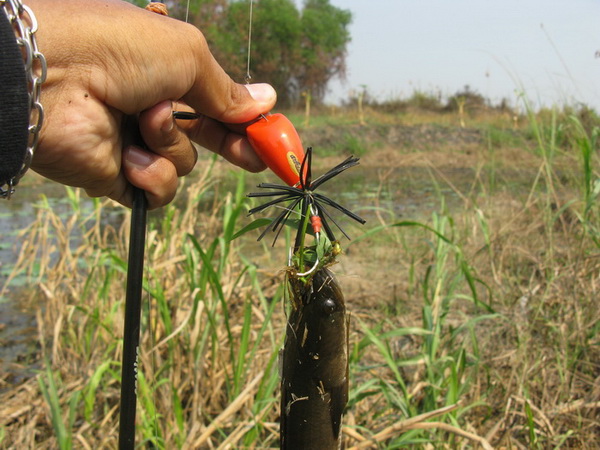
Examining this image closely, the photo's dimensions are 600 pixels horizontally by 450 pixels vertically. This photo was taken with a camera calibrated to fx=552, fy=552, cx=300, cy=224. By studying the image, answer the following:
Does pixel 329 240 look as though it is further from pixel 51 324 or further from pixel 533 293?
pixel 51 324

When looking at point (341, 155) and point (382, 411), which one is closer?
point (382, 411)

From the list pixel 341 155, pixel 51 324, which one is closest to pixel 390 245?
pixel 51 324

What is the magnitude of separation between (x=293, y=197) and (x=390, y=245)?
16.3 ft

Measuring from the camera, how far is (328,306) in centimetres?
86

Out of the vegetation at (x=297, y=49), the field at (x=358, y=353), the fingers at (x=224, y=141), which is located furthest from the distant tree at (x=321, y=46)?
the fingers at (x=224, y=141)

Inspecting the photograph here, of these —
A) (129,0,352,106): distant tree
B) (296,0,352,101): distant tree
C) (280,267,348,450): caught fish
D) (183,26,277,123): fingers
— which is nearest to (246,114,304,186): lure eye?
(183,26,277,123): fingers

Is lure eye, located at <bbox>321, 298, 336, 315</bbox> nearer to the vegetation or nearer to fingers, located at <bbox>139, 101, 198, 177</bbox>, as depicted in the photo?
fingers, located at <bbox>139, 101, 198, 177</bbox>

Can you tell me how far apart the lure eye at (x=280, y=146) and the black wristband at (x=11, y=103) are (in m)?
0.42

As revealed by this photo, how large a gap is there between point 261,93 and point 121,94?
319 mm

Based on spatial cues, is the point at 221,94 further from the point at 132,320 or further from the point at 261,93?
the point at 132,320

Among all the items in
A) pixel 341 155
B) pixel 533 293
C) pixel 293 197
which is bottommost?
pixel 533 293

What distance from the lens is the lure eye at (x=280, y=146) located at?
105 cm

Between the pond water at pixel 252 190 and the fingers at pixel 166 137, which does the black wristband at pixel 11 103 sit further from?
the pond water at pixel 252 190

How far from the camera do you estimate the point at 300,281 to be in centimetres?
88
